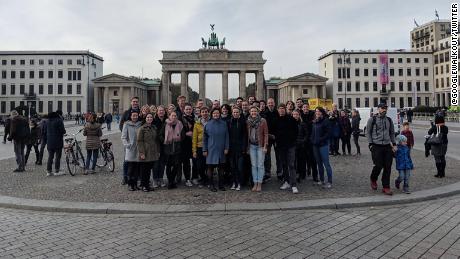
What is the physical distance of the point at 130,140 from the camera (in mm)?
9539

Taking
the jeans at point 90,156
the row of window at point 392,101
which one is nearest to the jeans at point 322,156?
the jeans at point 90,156

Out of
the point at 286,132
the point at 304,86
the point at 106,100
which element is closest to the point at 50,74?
the point at 106,100

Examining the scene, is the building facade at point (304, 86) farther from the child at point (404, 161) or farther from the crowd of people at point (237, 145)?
the child at point (404, 161)

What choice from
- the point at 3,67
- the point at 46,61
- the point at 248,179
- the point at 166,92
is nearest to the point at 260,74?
the point at 166,92

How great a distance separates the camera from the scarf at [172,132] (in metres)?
9.32

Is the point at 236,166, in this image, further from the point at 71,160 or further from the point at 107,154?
the point at 71,160

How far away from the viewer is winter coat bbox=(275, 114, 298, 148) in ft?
29.9

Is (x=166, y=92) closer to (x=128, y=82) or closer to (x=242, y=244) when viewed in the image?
(x=128, y=82)

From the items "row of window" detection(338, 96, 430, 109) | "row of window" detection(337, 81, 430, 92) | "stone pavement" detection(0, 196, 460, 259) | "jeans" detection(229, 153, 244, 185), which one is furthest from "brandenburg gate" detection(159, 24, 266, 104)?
"stone pavement" detection(0, 196, 460, 259)

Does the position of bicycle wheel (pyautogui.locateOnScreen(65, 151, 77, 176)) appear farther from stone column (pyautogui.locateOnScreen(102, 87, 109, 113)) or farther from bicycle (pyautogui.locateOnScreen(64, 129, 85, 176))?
stone column (pyautogui.locateOnScreen(102, 87, 109, 113))

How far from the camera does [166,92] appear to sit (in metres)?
83.4

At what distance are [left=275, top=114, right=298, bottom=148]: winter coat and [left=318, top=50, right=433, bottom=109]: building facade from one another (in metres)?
101

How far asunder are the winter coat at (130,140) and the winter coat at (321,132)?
14.7 feet

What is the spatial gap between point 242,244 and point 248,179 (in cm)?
462
